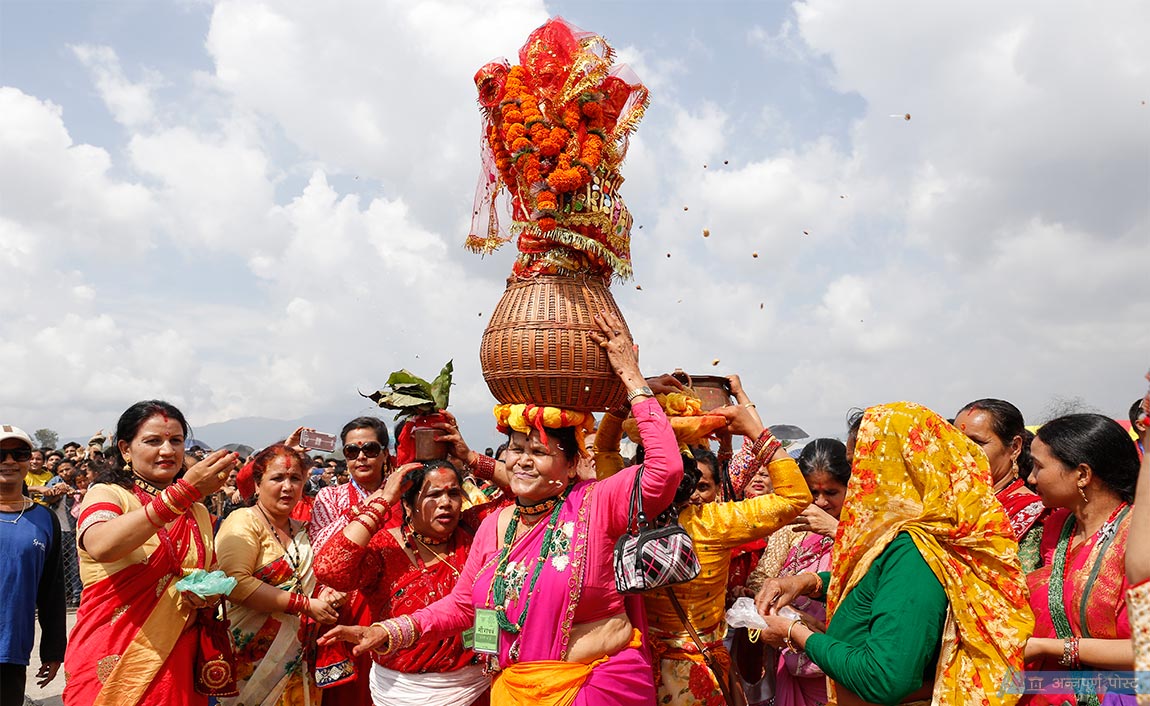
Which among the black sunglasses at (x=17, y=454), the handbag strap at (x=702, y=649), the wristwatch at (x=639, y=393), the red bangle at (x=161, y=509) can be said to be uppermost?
the black sunglasses at (x=17, y=454)

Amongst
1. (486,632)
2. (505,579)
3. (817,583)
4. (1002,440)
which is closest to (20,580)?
(486,632)

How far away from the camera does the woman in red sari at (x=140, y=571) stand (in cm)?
387

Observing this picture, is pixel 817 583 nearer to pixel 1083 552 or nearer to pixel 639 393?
pixel 1083 552

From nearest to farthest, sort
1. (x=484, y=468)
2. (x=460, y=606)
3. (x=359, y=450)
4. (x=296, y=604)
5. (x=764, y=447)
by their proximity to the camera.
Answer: (x=460, y=606), (x=764, y=447), (x=296, y=604), (x=484, y=468), (x=359, y=450)

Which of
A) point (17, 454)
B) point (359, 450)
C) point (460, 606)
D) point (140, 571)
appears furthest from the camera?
point (359, 450)

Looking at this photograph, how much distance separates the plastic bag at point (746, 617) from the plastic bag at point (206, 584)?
2694 mm

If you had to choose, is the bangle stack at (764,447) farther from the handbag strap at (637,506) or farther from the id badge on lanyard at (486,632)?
the id badge on lanyard at (486,632)

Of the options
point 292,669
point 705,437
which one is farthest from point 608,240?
point 292,669

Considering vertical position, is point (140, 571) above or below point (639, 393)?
below

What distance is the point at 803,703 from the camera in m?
4.54

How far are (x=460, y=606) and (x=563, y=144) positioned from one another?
2.35 m

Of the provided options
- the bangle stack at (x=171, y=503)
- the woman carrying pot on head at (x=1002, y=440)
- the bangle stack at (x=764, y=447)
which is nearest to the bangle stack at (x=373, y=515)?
the bangle stack at (x=171, y=503)

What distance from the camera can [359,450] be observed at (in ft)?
18.0

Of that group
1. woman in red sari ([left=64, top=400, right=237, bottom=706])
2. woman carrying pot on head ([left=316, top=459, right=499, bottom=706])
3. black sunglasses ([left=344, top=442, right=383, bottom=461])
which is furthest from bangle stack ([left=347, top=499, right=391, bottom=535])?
black sunglasses ([left=344, top=442, right=383, bottom=461])
